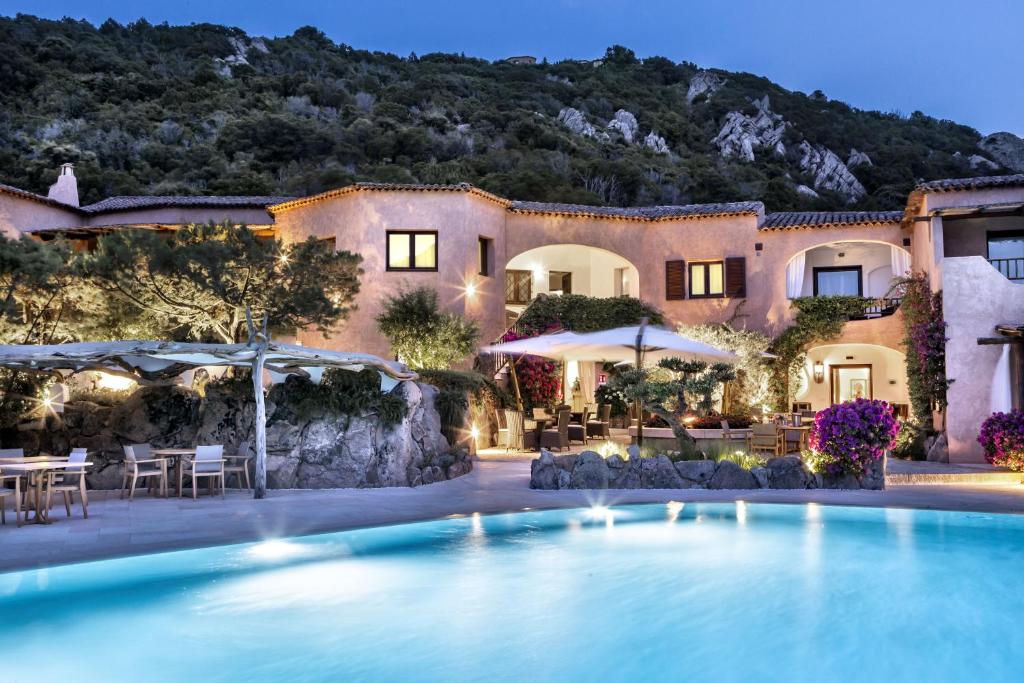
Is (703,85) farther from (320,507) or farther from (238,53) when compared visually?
(320,507)

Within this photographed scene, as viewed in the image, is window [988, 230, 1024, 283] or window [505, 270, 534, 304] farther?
window [505, 270, 534, 304]

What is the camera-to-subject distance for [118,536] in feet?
30.2

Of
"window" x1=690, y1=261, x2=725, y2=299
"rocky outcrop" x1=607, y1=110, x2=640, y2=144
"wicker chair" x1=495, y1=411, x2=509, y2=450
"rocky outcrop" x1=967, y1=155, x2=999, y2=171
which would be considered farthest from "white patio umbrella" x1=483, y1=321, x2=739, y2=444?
"rocky outcrop" x1=967, y1=155, x2=999, y2=171

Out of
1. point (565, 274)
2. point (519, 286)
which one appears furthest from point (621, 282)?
point (519, 286)

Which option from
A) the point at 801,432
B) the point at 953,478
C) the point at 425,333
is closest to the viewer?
the point at 953,478

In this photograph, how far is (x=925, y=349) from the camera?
58.9 feet

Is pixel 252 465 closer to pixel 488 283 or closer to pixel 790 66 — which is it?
pixel 488 283

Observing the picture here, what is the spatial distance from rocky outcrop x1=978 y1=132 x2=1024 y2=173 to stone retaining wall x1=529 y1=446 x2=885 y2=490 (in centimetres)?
4132

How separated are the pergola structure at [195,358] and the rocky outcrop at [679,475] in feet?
9.54

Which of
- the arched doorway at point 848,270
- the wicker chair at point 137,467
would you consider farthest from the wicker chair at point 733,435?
the arched doorway at point 848,270

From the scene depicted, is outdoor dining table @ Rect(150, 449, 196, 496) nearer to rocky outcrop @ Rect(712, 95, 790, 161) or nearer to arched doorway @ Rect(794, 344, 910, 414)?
arched doorway @ Rect(794, 344, 910, 414)

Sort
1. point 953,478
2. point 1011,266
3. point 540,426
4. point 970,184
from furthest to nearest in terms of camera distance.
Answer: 1. point 1011,266
2. point 540,426
3. point 970,184
4. point 953,478

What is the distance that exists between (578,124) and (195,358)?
4242 centimetres

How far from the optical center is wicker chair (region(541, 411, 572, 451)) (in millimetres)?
17797
